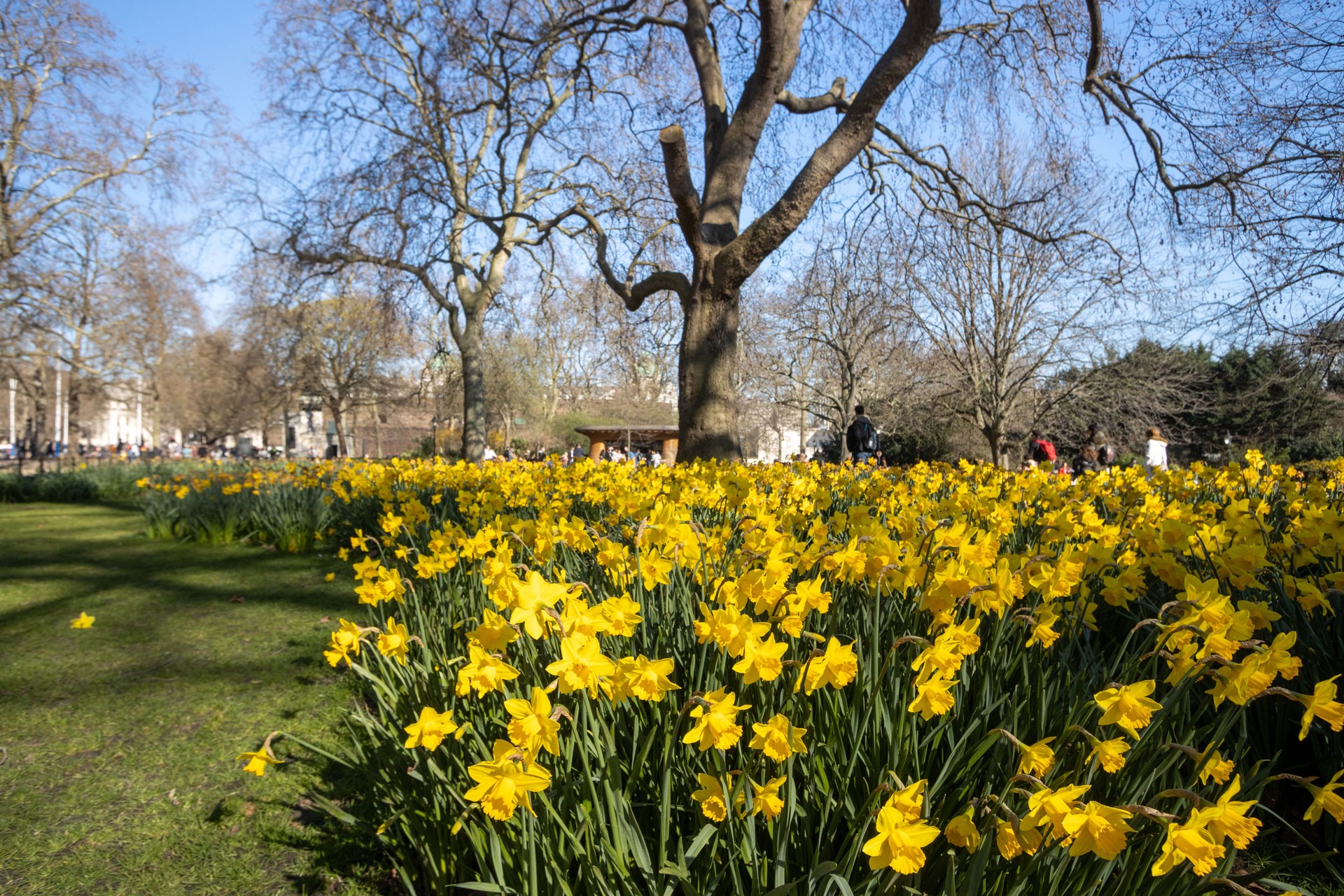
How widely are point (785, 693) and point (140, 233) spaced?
19.6 m

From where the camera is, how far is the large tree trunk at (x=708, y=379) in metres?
7.29

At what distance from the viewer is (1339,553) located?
2090mm

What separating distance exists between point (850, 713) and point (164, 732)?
277 centimetres

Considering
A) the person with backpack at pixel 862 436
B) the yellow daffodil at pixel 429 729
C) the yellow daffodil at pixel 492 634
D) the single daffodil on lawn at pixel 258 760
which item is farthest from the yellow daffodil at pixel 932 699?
the person with backpack at pixel 862 436

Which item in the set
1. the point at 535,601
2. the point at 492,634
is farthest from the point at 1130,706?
the point at 492,634

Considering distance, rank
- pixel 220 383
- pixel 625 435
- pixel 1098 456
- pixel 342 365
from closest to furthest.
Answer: pixel 1098 456, pixel 625 435, pixel 342 365, pixel 220 383

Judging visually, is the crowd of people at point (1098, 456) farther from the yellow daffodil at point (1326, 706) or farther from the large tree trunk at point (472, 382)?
the large tree trunk at point (472, 382)

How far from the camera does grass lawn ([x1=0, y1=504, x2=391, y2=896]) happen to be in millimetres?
2018

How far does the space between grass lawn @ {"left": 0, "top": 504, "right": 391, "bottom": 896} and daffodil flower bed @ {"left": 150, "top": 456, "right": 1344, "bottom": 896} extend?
0.31 m

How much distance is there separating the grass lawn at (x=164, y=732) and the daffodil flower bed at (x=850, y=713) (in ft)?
1.02

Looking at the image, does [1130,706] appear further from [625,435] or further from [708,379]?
[625,435]

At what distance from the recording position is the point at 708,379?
24.0 feet

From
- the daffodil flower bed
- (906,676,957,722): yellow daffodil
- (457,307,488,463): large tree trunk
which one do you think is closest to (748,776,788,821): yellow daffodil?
the daffodil flower bed

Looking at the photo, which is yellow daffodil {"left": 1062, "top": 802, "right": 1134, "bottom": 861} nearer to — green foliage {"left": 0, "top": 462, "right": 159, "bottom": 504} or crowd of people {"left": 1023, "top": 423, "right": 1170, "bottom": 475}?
crowd of people {"left": 1023, "top": 423, "right": 1170, "bottom": 475}
